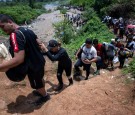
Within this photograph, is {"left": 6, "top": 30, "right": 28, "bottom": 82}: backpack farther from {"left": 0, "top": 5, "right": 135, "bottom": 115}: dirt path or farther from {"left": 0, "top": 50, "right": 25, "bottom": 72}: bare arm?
{"left": 0, "top": 5, "right": 135, "bottom": 115}: dirt path

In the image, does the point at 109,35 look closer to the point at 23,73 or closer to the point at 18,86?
the point at 18,86

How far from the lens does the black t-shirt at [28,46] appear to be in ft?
13.0

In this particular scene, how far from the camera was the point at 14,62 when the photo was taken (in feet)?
12.6

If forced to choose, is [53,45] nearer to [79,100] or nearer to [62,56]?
[62,56]

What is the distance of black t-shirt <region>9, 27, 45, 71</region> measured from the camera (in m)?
3.95

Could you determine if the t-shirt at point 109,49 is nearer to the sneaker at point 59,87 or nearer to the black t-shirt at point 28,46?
the sneaker at point 59,87

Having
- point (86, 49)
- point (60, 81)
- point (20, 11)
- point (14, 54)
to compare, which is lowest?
point (20, 11)

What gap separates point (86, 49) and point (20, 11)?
53.2 meters

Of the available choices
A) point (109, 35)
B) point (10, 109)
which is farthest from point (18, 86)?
point (109, 35)

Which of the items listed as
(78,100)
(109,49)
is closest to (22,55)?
(78,100)

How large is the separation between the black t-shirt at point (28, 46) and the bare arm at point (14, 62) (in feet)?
0.24

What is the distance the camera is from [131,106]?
449 centimetres

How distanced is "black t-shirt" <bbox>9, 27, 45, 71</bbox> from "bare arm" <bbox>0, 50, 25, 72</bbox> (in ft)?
0.24

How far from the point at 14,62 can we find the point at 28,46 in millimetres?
446
